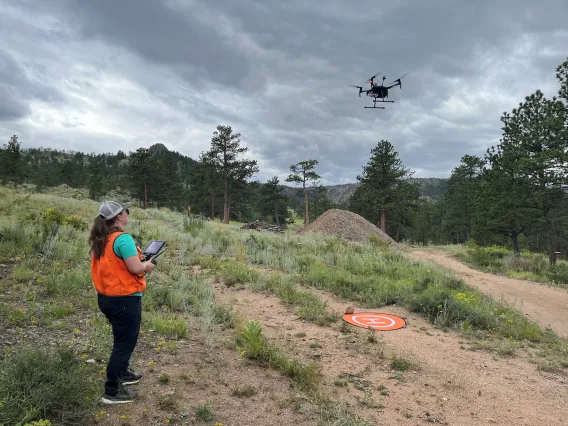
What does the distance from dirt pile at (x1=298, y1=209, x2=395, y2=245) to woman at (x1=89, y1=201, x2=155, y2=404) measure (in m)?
18.9

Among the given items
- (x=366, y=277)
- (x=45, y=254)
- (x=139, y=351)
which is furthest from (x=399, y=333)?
(x=45, y=254)

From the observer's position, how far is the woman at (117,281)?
3.28 metres

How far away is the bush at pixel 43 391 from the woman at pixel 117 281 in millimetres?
259

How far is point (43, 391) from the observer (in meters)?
3.03

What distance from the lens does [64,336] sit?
15.4ft

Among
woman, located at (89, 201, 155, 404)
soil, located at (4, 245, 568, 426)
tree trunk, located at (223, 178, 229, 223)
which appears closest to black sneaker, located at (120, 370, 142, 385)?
soil, located at (4, 245, 568, 426)

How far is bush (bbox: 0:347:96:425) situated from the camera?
282 centimetres

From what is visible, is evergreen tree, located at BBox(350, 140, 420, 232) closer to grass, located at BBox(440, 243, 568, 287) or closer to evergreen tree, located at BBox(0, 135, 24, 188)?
grass, located at BBox(440, 243, 568, 287)

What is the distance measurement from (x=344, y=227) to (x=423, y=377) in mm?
18608

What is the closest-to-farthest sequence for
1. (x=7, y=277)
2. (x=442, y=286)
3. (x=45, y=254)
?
(x=7, y=277) → (x=45, y=254) → (x=442, y=286)

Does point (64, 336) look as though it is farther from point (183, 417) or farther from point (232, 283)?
point (232, 283)

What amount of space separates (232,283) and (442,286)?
5.65 meters

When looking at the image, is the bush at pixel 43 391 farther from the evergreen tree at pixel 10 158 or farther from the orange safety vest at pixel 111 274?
the evergreen tree at pixel 10 158

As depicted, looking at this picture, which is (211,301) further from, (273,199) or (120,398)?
(273,199)
